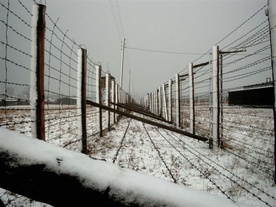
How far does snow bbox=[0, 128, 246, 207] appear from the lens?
0.69 m

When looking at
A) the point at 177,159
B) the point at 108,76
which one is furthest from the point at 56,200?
the point at 108,76

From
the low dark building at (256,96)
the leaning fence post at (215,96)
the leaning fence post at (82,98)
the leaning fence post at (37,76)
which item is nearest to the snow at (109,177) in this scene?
the leaning fence post at (37,76)

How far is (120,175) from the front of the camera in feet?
2.39

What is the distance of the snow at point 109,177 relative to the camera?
27.0 inches

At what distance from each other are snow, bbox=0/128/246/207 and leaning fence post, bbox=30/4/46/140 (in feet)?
5.14

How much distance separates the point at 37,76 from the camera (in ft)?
7.26

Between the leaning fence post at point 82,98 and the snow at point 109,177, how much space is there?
9.97 ft

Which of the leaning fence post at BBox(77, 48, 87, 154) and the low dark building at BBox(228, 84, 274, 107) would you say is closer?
the low dark building at BBox(228, 84, 274, 107)

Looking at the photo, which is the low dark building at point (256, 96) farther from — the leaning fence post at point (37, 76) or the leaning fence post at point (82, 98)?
the leaning fence post at point (37, 76)

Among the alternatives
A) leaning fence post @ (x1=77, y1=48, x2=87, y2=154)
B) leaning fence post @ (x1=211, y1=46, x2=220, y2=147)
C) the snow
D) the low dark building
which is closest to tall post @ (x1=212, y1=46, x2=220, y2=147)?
leaning fence post @ (x1=211, y1=46, x2=220, y2=147)

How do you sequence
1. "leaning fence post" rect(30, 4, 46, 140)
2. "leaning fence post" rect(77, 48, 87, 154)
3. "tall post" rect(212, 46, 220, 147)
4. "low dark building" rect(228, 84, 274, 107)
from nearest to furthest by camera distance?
"leaning fence post" rect(30, 4, 46, 140)
"low dark building" rect(228, 84, 274, 107)
"leaning fence post" rect(77, 48, 87, 154)
"tall post" rect(212, 46, 220, 147)

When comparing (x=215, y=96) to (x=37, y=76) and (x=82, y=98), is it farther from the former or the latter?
(x=37, y=76)

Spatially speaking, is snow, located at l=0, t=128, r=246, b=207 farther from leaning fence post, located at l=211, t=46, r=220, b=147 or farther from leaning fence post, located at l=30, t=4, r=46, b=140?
leaning fence post, located at l=211, t=46, r=220, b=147

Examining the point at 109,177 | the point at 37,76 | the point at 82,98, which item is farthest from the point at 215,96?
the point at 109,177
